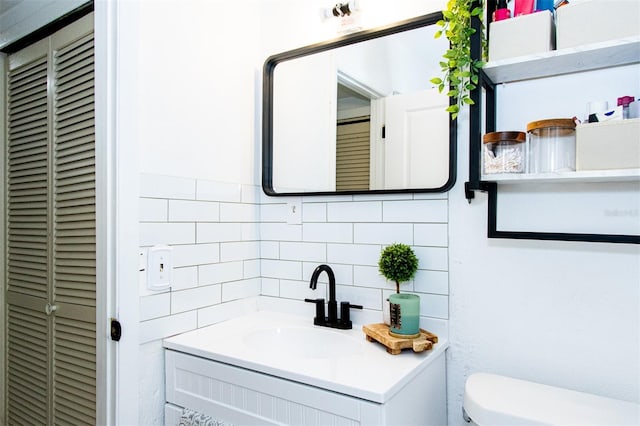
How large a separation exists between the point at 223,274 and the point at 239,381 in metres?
0.48

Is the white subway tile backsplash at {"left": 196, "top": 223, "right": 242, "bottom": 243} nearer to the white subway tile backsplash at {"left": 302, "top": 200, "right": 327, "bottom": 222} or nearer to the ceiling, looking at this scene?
the white subway tile backsplash at {"left": 302, "top": 200, "right": 327, "bottom": 222}

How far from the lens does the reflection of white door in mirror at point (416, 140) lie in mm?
1324

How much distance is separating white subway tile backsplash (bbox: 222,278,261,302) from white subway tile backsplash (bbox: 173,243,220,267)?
0.40 ft

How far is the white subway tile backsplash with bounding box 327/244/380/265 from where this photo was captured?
56.9 inches

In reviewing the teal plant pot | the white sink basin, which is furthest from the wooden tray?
the white sink basin

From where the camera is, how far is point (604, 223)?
42.4 inches

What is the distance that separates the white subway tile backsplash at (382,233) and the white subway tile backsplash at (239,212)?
45 centimetres

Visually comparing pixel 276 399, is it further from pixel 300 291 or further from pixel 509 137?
pixel 509 137

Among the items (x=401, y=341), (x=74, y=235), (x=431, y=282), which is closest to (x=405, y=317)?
(x=401, y=341)

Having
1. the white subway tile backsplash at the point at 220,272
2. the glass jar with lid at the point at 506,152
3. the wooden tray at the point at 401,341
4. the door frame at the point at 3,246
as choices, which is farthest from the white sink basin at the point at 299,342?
the door frame at the point at 3,246

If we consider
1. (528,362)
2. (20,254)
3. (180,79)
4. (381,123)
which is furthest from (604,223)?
(20,254)

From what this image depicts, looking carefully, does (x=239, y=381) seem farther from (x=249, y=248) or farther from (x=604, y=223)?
(x=604, y=223)

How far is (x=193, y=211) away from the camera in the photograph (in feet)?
4.69

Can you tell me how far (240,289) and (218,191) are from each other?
1.28 ft
